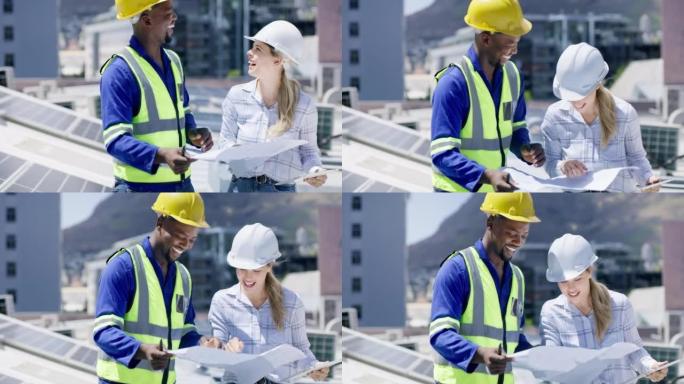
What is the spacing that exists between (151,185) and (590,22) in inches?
132

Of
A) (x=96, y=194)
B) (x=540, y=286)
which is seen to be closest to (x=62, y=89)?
(x=96, y=194)

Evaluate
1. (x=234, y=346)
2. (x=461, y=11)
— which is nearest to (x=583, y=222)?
(x=461, y=11)

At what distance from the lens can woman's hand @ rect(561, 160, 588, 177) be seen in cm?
1237

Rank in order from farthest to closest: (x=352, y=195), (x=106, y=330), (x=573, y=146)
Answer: (x=352, y=195)
(x=573, y=146)
(x=106, y=330)

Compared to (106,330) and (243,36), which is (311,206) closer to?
(243,36)

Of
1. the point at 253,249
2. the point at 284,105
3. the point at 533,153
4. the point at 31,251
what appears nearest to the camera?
the point at 533,153

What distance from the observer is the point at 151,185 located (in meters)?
12.3

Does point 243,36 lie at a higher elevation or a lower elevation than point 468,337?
higher

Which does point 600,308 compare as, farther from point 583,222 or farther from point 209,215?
point 209,215

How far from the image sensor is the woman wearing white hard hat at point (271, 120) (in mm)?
12688

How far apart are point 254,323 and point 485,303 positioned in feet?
4.89

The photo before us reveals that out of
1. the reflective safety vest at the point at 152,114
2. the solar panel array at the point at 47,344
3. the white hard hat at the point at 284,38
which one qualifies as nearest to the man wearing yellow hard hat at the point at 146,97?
the reflective safety vest at the point at 152,114

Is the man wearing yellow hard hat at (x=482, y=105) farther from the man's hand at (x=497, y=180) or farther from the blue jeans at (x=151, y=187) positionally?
the blue jeans at (x=151, y=187)

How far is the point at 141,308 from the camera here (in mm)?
11945
